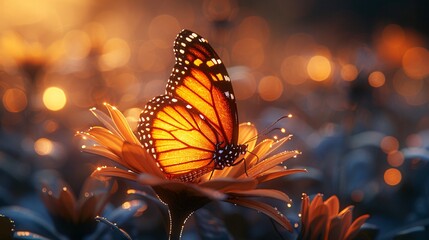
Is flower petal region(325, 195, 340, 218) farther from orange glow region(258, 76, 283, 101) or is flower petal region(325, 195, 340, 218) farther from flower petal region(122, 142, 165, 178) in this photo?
orange glow region(258, 76, 283, 101)

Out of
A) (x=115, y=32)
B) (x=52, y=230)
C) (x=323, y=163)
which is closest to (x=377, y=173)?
(x=323, y=163)

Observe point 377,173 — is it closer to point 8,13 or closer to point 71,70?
point 71,70

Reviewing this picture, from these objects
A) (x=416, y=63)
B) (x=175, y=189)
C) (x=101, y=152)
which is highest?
(x=416, y=63)

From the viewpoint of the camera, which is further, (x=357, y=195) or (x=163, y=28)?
(x=163, y=28)

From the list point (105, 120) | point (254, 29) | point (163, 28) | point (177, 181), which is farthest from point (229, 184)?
point (254, 29)

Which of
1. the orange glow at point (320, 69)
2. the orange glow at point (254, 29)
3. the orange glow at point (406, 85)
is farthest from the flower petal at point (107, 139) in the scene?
the orange glow at point (254, 29)

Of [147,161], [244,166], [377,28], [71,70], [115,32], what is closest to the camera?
[147,161]

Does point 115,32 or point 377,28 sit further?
point 115,32

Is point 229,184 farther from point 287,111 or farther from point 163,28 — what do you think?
point 163,28
